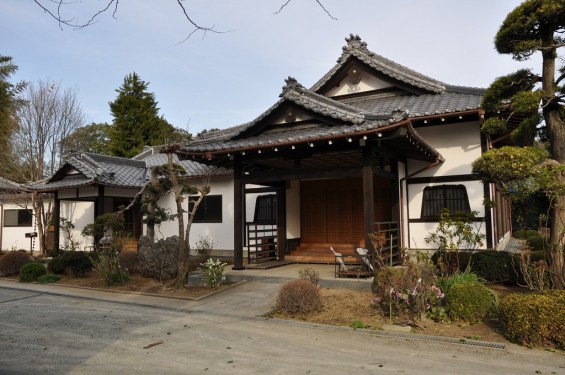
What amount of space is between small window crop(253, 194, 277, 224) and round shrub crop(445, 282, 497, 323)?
8.87 meters

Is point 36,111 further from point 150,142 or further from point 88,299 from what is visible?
point 88,299

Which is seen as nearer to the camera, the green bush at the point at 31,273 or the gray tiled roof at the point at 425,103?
the gray tiled roof at the point at 425,103

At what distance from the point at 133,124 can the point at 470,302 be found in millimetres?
32340

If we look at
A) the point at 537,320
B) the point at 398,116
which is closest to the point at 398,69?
the point at 398,116

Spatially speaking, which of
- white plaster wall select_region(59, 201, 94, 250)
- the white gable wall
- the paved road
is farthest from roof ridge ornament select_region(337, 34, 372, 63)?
white plaster wall select_region(59, 201, 94, 250)

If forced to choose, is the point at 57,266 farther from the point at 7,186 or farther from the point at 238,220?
the point at 7,186

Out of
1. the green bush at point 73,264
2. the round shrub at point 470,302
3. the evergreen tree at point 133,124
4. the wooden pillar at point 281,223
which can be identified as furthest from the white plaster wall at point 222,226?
the evergreen tree at point 133,124

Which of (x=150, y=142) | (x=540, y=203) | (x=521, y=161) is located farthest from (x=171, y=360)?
(x=150, y=142)

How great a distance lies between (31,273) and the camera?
12891 millimetres

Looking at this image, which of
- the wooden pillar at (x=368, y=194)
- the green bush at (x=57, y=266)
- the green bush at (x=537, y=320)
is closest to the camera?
the green bush at (x=537, y=320)

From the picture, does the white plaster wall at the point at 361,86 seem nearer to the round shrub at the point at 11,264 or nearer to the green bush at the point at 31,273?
the green bush at the point at 31,273

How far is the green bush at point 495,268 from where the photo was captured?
891 centimetres

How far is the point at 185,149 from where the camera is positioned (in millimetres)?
11297

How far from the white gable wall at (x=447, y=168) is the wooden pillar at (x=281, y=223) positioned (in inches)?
157
